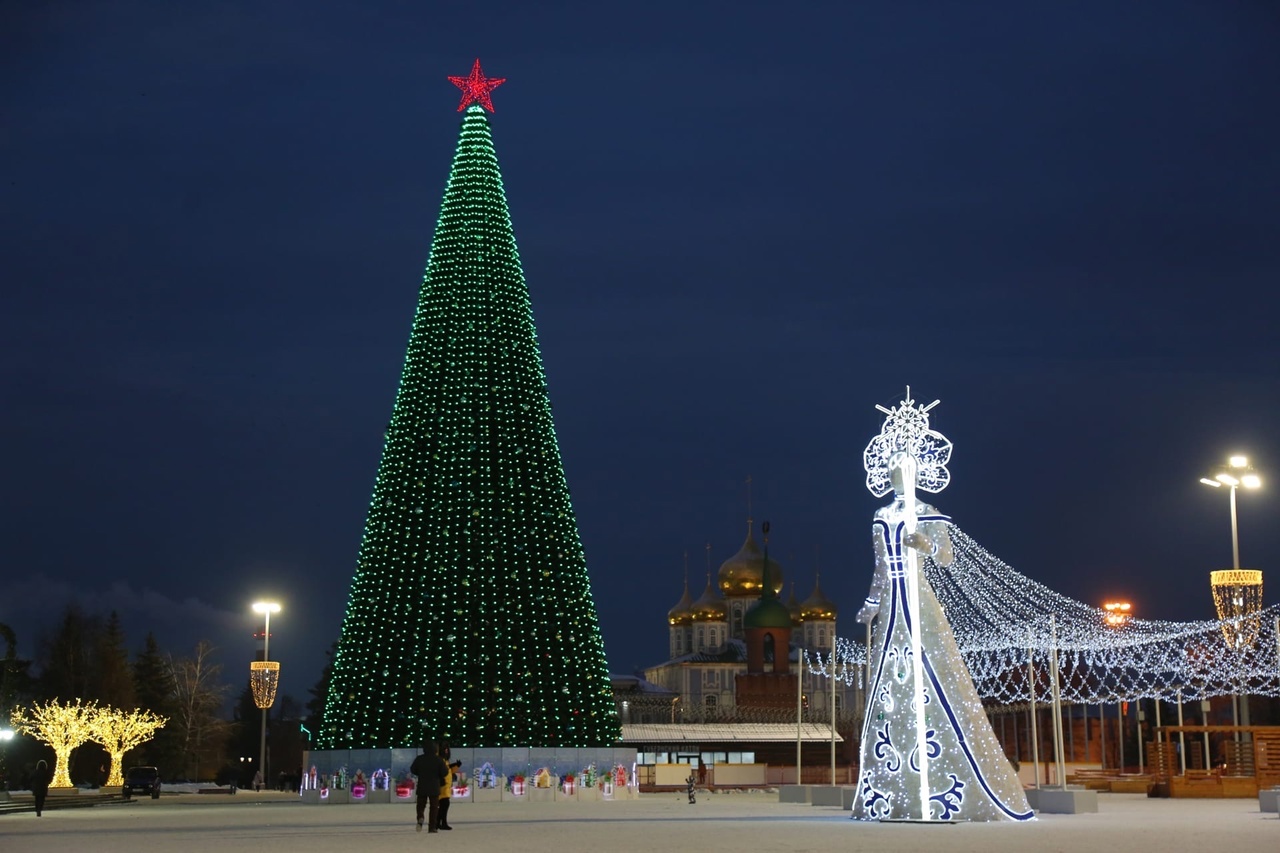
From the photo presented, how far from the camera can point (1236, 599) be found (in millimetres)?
27047

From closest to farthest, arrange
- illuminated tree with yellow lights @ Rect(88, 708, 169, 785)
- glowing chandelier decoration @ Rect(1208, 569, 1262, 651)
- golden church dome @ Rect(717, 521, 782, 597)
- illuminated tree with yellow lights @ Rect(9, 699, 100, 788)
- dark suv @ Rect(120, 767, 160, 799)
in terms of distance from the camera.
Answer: glowing chandelier decoration @ Rect(1208, 569, 1262, 651), dark suv @ Rect(120, 767, 160, 799), illuminated tree with yellow lights @ Rect(9, 699, 100, 788), illuminated tree with yellow lights @ Rect(88, 708, 169, 785), golden church dome @ Rect(717, 521, 782, 597)

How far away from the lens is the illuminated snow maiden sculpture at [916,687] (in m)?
20.6

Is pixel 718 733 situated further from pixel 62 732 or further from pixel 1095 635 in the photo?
pixel 1095 635

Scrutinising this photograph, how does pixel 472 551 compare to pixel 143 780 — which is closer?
pixel 472 551

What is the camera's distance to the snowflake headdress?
2255 centimetres

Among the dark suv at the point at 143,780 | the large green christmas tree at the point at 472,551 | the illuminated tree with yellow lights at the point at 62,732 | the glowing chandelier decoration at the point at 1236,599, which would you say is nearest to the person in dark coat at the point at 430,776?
the large green christmas tree at the point at 472,551

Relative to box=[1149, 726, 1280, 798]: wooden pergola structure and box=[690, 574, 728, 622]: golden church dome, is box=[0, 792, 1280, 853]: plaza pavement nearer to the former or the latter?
box=[1149, 726, 1280, 798]: wooden pergola structure

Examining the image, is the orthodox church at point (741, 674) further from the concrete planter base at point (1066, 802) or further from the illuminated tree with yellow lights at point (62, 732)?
the concrete planter base at point (1066, 802)

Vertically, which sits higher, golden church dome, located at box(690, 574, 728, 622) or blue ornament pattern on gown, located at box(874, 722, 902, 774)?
golden church dome, located at box(690, 574, 728, 622)

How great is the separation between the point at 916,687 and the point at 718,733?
48596mm

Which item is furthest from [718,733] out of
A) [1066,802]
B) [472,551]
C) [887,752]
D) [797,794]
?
[887,752]

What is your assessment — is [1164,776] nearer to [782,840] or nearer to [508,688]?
[508,688]

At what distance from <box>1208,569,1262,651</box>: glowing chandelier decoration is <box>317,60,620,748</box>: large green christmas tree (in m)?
12.9

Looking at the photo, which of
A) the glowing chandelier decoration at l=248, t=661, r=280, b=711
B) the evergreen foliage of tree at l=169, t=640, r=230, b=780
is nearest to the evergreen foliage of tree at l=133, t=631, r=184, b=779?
the evergreen foliage of tree at l=169, t=640, r=230, b=780
